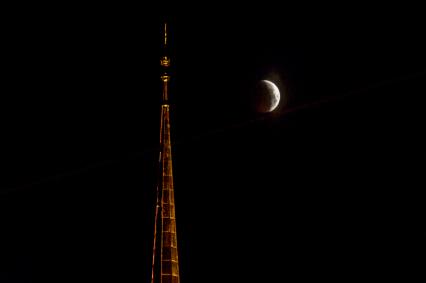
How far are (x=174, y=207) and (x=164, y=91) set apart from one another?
379 cm

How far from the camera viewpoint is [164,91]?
1043 inches

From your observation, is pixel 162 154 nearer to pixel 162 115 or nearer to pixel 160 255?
pixel 162 115

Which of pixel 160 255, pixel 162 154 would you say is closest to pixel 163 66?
pixel 162 154

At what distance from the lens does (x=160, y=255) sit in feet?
78.8

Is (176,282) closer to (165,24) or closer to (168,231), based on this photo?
(168,231)

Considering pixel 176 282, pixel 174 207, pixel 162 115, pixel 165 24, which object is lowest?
pixel 176 282

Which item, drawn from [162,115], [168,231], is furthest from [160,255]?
[162,115]

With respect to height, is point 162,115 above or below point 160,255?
above

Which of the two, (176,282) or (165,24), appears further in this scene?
(165,24)

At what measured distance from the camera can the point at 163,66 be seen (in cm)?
2664

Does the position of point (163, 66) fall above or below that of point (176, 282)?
above

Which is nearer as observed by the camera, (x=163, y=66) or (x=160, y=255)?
(x=160, y=255)

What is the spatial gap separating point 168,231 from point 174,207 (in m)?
1.28

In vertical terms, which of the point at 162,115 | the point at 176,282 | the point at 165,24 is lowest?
the point at 176,282
